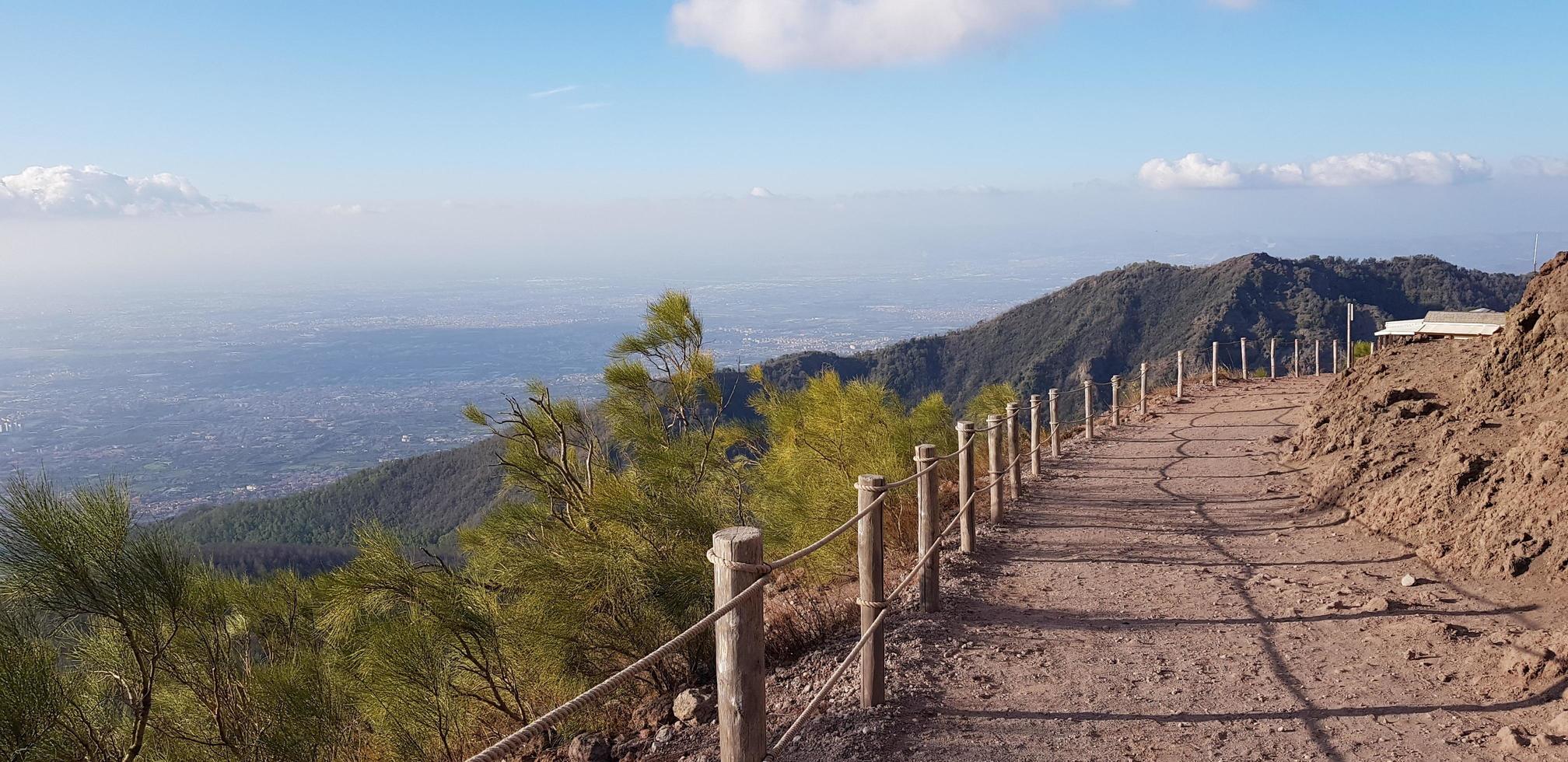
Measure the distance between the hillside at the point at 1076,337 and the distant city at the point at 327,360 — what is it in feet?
9.77

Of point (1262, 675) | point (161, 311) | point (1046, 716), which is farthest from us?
point (161, 311)

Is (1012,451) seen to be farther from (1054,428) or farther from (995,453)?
(1054,428)

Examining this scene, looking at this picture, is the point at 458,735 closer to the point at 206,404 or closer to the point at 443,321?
the point at 206,404

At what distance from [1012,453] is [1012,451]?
1 cm

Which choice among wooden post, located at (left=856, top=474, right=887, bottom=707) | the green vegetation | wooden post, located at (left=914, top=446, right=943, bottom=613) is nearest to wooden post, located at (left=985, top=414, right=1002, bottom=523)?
the green vegetation

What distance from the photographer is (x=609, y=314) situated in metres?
101

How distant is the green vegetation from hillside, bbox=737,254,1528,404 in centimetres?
2883

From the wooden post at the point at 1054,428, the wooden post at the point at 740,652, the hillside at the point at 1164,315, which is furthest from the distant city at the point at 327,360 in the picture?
the hillside at the point at 1164,315

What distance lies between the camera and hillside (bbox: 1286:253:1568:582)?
209 inches

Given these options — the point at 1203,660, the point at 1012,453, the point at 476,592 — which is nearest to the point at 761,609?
the point at 1203,660

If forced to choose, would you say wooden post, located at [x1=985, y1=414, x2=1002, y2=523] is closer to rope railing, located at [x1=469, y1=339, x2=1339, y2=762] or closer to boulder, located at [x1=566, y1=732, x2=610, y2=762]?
rope railing, located at [x1=469, y1=339, x2=1339, y2=762]

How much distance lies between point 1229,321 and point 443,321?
98095mm

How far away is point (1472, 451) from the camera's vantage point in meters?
6.31

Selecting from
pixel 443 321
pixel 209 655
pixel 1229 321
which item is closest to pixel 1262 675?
pixel 209 655
